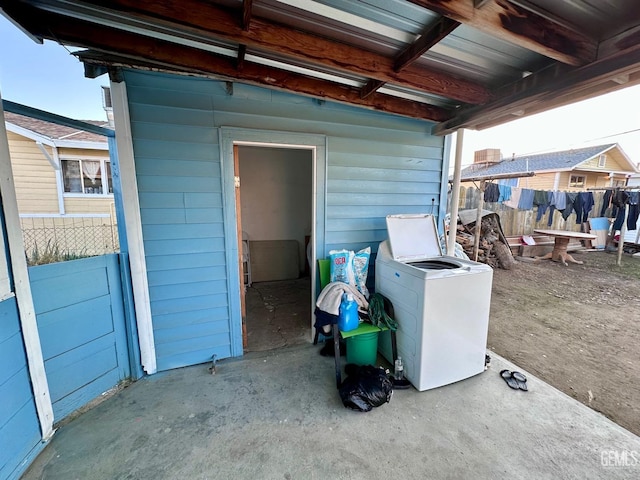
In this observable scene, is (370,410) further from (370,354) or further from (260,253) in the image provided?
(260,253)

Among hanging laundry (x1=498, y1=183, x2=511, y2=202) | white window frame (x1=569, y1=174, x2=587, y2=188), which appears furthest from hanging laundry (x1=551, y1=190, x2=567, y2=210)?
white window frame (x1=569, y1=174, x2=587, y2=188)

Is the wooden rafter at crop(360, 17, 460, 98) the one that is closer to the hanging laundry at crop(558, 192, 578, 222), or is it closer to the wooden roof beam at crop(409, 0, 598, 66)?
the wooden roof beam at crop(409, 0, 598, 66)

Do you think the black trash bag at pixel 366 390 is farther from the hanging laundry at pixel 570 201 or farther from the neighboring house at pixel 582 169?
the neighboring house at pixel 582 169

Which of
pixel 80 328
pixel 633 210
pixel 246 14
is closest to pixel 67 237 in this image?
pixel 80 328

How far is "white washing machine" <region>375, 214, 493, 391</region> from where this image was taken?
194cm

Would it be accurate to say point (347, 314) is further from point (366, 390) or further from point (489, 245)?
point (489, 245)

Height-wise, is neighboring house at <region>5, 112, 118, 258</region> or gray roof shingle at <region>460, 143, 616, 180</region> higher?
gray roof shingle at <region>460, 143, 616, 180</region>

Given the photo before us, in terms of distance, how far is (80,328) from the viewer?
1.78 m

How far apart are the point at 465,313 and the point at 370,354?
0.87 meters

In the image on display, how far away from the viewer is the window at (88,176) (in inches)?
79.1

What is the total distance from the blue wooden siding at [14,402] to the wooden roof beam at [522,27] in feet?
8.24

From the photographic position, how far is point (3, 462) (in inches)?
50.7

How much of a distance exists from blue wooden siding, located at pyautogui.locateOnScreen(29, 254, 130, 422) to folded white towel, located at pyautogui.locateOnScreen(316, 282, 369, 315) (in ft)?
5.32

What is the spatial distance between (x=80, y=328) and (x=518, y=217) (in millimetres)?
9846
